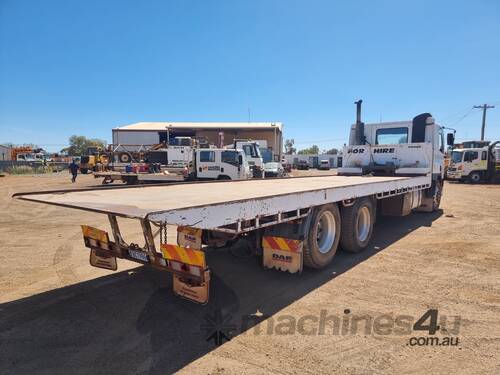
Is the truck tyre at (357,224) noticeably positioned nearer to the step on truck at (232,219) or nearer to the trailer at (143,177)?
the step on truck at (232,219)

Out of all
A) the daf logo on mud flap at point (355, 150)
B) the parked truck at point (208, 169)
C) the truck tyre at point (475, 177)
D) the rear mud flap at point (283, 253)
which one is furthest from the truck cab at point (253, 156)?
the truck tyre at point (475, 177)

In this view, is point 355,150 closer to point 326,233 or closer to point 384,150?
point 384,150

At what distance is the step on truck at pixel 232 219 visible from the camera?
10.2 feet

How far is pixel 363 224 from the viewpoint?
21.4ft

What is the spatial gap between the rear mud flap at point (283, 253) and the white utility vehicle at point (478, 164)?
25.7 m

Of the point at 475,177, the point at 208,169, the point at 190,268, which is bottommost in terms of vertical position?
the point at 190,268

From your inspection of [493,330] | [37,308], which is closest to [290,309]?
[493,330]

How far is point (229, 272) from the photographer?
504cm

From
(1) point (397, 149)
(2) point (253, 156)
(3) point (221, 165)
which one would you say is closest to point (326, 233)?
(1) point (397, 149)

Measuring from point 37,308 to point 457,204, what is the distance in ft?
46.6

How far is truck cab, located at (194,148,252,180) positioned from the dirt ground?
32.3 feet

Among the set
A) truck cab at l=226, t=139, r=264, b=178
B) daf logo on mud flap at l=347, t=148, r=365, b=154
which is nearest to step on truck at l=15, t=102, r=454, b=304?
daf logo on mud flap at l=347, t=148, r=365, b=154

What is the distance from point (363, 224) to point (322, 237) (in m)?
1.50

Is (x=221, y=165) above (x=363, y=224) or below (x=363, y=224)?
above
